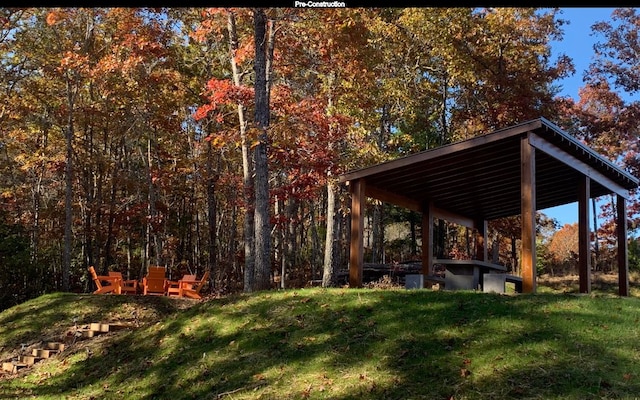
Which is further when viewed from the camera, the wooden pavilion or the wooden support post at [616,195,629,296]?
the wooden support post at [616,195,629,296]

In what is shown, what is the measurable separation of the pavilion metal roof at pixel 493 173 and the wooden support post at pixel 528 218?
0.95 ft

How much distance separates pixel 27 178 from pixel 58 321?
16481mm

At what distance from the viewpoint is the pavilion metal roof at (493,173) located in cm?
952

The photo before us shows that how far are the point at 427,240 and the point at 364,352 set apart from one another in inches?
272

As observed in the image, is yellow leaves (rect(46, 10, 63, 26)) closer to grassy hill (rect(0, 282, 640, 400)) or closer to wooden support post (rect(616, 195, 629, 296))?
grassy hill (rect(0, 282, 640, 400))

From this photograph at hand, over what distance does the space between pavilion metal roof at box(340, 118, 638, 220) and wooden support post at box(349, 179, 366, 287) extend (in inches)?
10.0

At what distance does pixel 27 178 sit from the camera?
2597cm

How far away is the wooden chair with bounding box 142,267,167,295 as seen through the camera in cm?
1475

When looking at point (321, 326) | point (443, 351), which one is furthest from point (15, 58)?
point (443, 351)

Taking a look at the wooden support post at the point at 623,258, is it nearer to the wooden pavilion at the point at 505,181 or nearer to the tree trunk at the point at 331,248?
the wooden pavilion at the point at 505,181

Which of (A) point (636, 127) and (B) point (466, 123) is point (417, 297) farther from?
(A) point (636, 127)

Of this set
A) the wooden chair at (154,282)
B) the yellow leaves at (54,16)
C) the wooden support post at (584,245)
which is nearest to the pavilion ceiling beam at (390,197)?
the wooden support post at (584,245)

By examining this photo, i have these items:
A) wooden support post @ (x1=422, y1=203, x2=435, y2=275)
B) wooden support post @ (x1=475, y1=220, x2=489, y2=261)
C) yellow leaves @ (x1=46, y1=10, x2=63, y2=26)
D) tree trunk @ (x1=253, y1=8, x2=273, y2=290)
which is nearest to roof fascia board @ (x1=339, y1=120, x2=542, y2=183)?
tree trunk @ (x1=253, y1=8, x2=273, y2=290)

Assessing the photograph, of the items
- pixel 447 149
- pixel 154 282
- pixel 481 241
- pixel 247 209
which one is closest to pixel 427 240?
pixel 481 241
